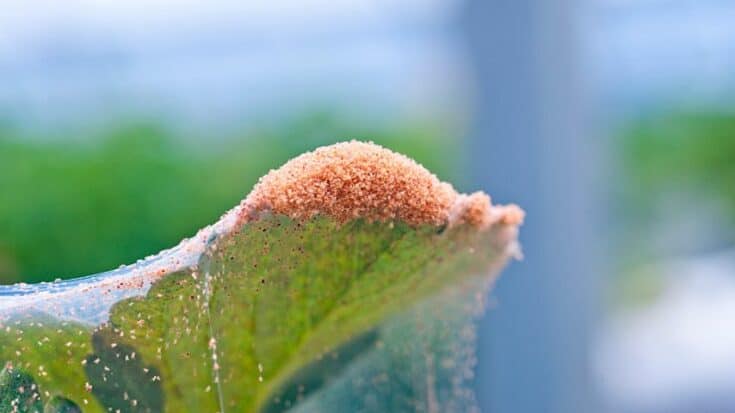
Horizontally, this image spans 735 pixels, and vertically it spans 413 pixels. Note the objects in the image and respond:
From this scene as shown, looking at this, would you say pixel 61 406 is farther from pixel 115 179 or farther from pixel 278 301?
pixel 115 179

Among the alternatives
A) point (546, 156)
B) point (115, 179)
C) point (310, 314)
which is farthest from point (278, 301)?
point (546, 156)

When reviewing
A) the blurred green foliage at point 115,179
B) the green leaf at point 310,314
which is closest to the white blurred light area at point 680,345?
the blurred green foliage at point 115,179

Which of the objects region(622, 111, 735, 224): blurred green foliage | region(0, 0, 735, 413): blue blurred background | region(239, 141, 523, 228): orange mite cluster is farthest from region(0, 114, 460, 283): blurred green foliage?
region(622, 111, 735, 224): blurred green foliage

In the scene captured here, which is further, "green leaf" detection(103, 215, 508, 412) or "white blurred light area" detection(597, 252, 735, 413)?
"white blurred light area" detection(597, 252, 735, 413)

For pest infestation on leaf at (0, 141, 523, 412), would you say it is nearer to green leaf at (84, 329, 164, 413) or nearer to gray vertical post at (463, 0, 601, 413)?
green leaf at (84, 329, 164, 413)

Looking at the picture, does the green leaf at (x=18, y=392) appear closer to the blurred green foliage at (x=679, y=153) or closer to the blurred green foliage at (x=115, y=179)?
the blurred green foliage at (x=115, y=179)

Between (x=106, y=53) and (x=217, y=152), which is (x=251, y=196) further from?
(x=106, y=53)
